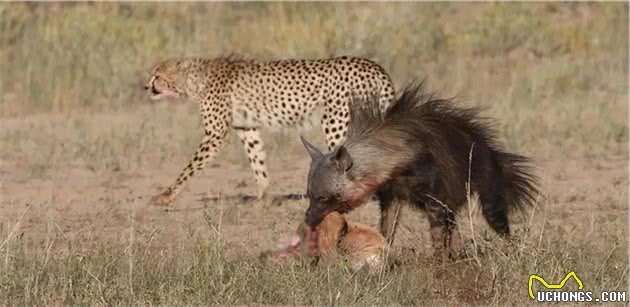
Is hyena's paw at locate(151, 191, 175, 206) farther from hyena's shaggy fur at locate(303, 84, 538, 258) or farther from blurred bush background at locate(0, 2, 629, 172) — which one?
hyena's shaggy fur at locate(303, 84, 538, 258)

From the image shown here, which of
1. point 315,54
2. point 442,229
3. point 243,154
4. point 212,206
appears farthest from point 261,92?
point 315,54

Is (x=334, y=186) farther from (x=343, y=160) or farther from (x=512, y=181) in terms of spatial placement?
(x=512, y=181)

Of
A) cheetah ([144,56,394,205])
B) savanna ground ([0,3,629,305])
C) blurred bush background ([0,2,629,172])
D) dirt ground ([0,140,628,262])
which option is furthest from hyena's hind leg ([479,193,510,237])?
blurred bush background ([0,2,629,172])

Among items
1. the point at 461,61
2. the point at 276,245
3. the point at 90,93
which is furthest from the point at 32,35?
the point at 276,245

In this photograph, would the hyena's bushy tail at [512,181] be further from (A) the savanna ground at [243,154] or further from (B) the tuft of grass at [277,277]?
(B) the tuft of grass at [277,277]

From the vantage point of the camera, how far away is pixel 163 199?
34.3 ft

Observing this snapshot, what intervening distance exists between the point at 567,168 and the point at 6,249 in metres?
5.56

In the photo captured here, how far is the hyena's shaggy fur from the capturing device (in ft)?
23.2

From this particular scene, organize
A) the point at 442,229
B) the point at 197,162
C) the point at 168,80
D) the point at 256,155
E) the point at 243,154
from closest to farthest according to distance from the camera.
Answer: the point at 442,229
the point at 197,162
the point at 256,155
the point at 168,80
the point at 243,154

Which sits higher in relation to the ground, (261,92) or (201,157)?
(261,92)

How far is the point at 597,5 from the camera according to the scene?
60.7 ft

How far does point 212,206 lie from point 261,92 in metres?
1.32

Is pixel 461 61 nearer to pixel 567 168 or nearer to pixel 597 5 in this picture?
pixel 597 5

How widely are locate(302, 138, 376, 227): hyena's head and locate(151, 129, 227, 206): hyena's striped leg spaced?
3.52 m
